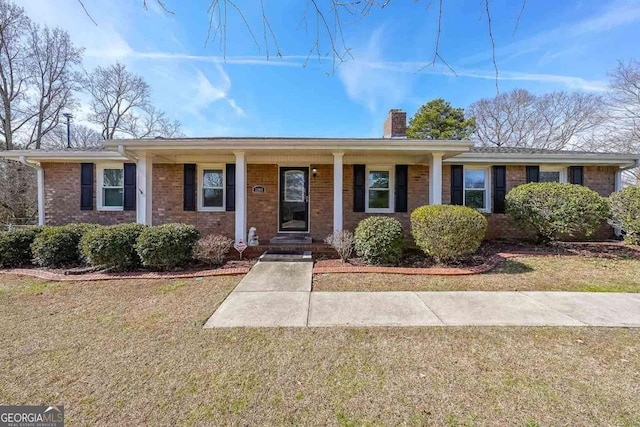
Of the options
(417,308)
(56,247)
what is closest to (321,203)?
(417,308)

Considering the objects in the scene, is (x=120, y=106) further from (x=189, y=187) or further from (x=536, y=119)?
(x=536, y=119)

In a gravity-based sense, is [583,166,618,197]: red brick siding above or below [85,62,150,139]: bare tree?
below

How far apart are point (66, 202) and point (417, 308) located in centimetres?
1086

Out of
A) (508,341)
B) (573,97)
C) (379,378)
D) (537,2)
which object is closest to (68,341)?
(379,378)

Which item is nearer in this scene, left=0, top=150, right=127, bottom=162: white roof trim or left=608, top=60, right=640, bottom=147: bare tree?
left=0, top=150, right=127, bottom=162: white roof trim

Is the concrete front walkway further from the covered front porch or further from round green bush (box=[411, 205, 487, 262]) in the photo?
the covered front porch

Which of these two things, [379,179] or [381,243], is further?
[379,179]

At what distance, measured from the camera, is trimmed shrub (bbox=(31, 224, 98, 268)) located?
605 centimetres

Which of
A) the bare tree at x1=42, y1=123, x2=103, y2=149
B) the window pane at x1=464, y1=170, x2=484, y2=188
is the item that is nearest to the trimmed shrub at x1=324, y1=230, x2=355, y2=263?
the window pane at x1=464, y1=170, x2=484, y2=188

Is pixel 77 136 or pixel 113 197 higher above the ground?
pixel 77 136

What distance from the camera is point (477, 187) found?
9.26 m

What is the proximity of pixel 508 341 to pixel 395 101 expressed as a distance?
33.9 ft

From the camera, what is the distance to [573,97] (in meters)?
21.5

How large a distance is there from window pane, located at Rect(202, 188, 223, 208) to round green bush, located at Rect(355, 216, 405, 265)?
498 centimetres
